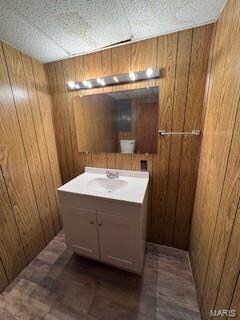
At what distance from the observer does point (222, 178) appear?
0.84 meters

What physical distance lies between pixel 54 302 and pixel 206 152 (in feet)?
5.68

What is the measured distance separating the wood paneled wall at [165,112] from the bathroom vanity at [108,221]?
29cm

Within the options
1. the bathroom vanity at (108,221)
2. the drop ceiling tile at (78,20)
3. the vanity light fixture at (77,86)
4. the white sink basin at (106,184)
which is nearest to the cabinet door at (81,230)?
the bathroom vanity at (108,221)

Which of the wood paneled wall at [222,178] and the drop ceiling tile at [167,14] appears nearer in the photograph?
the wood paneled wall at [222,178]

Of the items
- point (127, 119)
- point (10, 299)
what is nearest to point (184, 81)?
point (127, 119)

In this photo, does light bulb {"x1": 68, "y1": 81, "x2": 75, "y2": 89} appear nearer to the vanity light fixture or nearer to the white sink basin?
the vanity light fixture

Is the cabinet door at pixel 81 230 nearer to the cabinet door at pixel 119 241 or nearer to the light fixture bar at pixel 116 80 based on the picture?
the cabinet door at pixel 119 241

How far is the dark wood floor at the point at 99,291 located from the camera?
3.61ft

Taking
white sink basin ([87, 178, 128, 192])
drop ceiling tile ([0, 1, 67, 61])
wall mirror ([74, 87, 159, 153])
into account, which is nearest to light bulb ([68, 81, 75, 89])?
wall mirror ([74, 87, 159, 153])

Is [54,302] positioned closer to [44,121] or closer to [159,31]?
[44,121]

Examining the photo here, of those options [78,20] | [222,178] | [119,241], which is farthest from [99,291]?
[78,20]

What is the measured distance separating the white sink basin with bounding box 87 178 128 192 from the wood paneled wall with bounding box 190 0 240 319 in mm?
794

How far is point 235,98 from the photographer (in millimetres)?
739

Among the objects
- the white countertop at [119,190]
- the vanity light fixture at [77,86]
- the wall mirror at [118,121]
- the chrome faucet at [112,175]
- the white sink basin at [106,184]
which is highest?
the vanity light fixture at [77,86]
